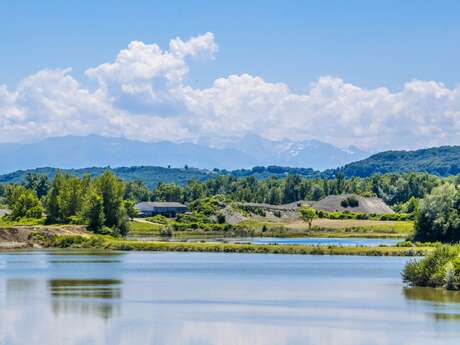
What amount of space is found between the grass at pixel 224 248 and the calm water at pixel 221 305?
791 centimetres

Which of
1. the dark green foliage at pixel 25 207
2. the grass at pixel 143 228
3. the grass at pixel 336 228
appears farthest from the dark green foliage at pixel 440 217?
the dark green foliage at pixel 25 207

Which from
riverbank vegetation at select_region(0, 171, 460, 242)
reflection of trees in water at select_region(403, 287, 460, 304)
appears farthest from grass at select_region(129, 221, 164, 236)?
reflection of trees in water at select_region(403, 287, 460, 304)

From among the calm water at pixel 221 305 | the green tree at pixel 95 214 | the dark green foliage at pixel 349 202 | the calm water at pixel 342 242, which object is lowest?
the calm water at pixel 221 305

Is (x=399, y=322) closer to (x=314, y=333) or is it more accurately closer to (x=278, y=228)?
(x=314, y=333)

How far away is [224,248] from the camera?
9731 centimetres

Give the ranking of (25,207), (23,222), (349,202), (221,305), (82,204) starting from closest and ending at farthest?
(221,305)
(82,204)
(23,222)
(25,207)
(349,202)

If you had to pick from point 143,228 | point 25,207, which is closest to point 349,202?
point 143,228

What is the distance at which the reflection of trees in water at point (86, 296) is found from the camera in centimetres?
4922

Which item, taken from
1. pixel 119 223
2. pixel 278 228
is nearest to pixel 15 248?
pixel 119 223

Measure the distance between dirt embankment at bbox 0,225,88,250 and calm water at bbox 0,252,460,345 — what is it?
107 ft

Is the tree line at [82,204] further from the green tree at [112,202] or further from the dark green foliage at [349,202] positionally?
the dark green foliage at [349,202]

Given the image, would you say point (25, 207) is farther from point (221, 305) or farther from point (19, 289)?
point (221, 305)

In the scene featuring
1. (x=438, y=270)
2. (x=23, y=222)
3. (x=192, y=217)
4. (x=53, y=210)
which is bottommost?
(x=438, y=270)

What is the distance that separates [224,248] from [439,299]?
4555 cm
